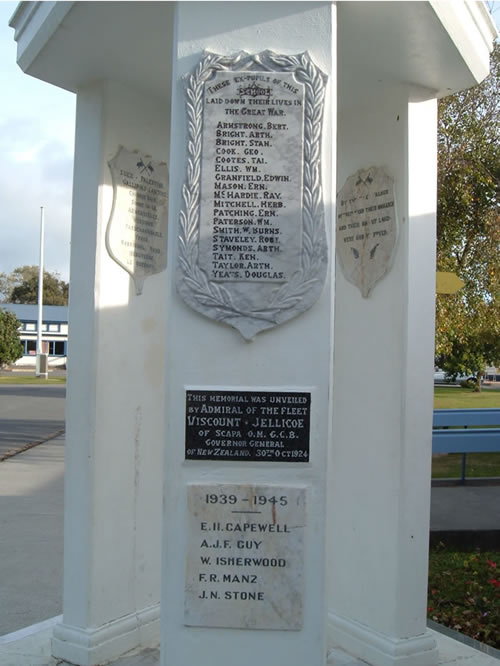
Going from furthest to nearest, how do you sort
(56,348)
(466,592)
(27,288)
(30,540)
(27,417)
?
(27,288)
(56,348)
(27,417)
(30,540)
(466,592)

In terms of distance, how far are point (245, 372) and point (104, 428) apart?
120 centimetres

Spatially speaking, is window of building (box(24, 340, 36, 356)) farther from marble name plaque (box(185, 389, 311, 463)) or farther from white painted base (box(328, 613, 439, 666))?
marble name plaque (box(185, 389, 311, 463))

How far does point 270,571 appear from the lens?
10.7 ft

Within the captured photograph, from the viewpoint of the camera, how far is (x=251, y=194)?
3299mm

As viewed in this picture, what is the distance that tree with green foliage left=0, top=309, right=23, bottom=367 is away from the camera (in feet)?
144

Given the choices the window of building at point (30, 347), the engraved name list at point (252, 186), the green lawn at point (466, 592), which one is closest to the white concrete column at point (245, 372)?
the engraved name list at point (252, 186)

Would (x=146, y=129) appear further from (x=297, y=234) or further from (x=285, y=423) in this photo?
(x=285, y=423)

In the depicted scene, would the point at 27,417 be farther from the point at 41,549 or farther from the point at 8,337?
the point at 8,337

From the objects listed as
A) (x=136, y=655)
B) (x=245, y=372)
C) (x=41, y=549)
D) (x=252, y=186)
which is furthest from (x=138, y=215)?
(x=41, y=549)

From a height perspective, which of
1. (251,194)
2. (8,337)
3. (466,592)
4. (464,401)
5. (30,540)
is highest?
(251,194)

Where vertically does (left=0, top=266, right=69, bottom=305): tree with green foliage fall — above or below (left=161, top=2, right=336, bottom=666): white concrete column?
above

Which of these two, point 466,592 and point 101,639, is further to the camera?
point 466,592

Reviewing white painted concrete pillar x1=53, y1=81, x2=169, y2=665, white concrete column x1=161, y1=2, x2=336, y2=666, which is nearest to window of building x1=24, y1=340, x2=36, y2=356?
white painted concrete pillar x1=53, y1=81, x2=169, y2=665

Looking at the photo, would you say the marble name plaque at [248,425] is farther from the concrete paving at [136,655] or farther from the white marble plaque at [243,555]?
the concrete paving at [136,655]
